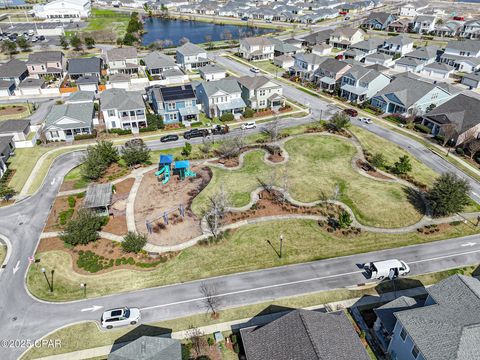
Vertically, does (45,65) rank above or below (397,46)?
above

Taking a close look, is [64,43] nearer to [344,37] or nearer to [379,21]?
[344,37]

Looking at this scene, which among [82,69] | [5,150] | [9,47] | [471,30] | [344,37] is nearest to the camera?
[5,150]

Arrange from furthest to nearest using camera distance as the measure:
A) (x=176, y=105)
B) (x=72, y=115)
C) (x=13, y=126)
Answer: (x=176, y=105) < (x=72, y=115) < (x=13, y=126)

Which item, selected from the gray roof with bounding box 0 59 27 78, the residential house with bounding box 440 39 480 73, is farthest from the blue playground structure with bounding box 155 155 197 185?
the residential house with bounding box 440 39 480 73

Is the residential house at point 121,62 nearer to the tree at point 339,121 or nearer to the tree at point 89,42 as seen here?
the tree at point 89,42

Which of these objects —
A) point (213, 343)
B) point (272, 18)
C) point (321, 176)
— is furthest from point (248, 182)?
point (272, 18)

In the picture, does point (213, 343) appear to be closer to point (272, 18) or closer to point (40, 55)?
point (40, 55)

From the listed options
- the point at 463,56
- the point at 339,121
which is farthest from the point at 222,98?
the point at 463,56

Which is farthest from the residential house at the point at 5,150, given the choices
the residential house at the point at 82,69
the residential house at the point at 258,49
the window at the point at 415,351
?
the residential house at the point at 258,49

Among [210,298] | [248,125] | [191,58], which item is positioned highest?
[191,58]
